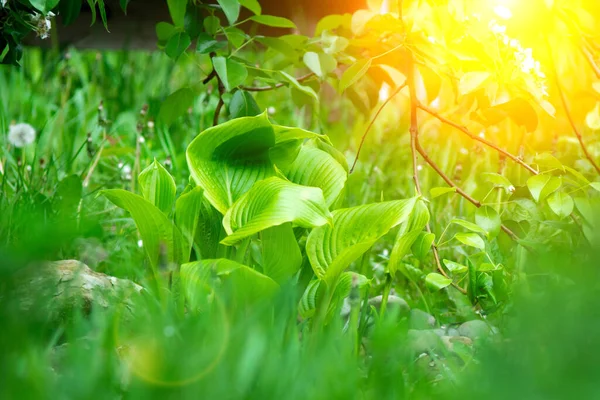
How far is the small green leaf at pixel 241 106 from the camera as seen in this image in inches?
70.7

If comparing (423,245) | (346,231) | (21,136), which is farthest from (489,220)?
(21,136)

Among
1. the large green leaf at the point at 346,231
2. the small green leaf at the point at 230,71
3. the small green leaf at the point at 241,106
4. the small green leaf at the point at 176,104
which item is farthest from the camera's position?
the small green leaf at the point at 176,104

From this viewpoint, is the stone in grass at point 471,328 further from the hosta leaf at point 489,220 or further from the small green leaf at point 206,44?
the small green leaf at point 206,44

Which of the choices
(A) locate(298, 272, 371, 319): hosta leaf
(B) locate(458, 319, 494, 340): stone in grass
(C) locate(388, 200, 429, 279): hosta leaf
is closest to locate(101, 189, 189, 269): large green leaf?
(A) locate(298, 272, 371, 319): hosta leaf

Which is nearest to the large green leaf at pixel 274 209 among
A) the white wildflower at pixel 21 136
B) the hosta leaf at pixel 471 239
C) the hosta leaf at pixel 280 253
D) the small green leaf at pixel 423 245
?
the hosta leaf at pixel 280 253

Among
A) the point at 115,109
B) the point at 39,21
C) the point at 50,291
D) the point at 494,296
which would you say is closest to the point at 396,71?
the point at 494,296

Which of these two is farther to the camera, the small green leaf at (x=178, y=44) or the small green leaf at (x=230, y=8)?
the small green leaf at (x=178, y=44)

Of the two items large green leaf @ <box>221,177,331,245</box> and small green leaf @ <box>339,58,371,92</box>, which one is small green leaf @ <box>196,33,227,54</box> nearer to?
small green leaf @ <box>339,58,371,92</box>

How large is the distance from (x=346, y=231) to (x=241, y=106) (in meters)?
0.48

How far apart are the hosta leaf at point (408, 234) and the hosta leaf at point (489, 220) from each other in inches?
6.9

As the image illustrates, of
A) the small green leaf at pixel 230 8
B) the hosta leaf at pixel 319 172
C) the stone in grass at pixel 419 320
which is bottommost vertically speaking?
the stone in grass at pixel 419 320

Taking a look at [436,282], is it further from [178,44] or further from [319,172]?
[178,44]

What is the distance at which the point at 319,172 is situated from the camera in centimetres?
158

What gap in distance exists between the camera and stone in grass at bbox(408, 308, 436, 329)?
1.32 m
